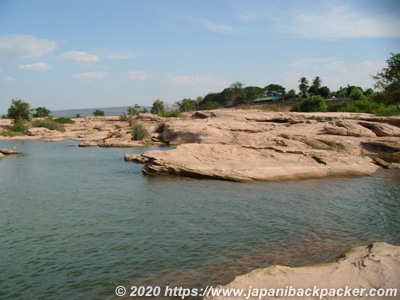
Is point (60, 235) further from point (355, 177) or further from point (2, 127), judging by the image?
point (2, 127)

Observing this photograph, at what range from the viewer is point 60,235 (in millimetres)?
9758

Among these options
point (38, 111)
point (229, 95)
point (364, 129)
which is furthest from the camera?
point (229, 95)

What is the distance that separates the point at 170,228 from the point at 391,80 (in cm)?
3763

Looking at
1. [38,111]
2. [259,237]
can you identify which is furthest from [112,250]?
[38,111]

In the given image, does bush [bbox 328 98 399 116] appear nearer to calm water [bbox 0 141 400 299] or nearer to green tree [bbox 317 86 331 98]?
calm water [bbox 0 141 400 299]

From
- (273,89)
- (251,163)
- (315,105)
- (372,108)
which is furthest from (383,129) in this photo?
(273,89)

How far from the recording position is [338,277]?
6.16 m

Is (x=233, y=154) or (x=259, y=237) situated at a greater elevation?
(x=233, y=154)

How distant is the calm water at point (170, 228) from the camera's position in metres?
7.42

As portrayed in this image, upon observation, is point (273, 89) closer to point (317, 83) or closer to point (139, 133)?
point (317, 83)

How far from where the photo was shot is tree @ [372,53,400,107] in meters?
38.0

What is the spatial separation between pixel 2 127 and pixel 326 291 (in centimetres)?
7218

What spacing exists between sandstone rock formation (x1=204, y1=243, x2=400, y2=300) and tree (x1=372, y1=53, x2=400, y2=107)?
36.8 metres

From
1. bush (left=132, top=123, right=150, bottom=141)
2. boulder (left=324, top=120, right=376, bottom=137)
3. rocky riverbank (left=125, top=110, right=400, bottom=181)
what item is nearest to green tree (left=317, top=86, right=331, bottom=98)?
bush (left=132, top=123, right=150, bottom=141)
